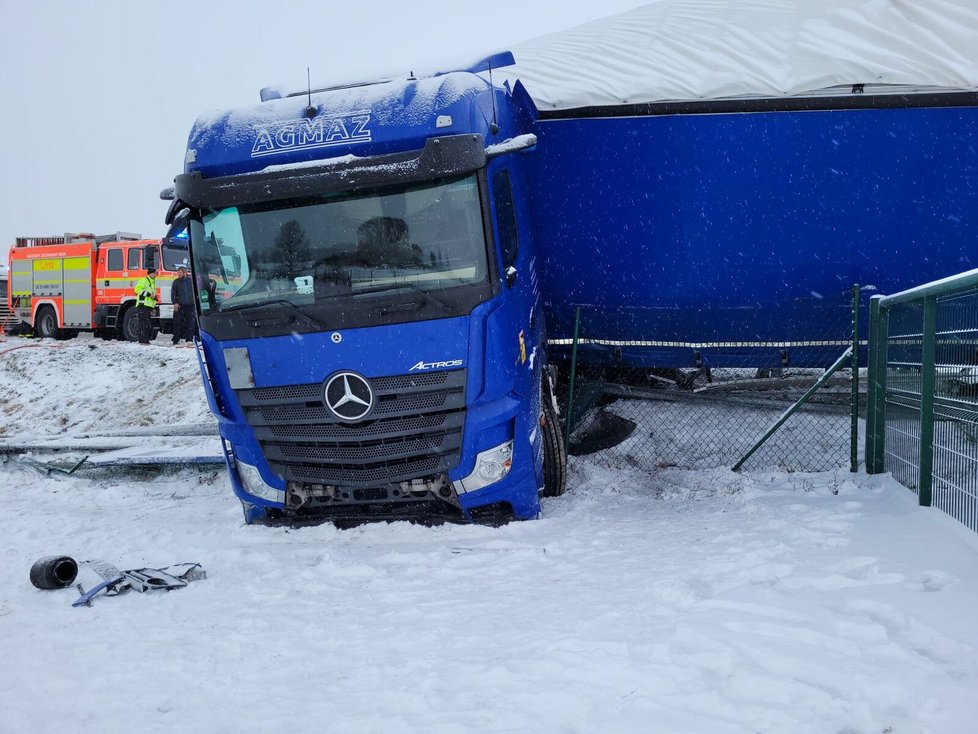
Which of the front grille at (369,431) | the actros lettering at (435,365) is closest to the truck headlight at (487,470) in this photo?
the front grille at (369,431)

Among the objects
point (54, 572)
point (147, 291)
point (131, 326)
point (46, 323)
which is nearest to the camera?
point (54, 572)

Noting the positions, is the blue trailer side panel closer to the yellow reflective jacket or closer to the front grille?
the front grille

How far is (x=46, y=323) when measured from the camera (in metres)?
24.5

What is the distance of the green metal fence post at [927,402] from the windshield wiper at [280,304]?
3.73 m

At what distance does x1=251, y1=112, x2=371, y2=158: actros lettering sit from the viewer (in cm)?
593

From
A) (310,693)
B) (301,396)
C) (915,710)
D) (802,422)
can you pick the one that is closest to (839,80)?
(802,422)

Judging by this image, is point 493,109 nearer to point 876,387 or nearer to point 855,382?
point 876,387

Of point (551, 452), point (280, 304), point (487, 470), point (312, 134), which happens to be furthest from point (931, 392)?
point (312, 134)

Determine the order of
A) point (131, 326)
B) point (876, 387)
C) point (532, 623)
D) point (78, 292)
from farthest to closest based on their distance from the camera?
point (78, 292) → point (131, 326) → point (876, 387) → point (532, 623)

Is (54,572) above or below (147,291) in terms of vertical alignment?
above

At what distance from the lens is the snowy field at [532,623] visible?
321 cm

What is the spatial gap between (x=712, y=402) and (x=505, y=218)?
327 cm

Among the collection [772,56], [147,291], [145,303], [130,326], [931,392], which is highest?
[772,56]

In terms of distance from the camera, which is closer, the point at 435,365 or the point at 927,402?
the point at 927,402
